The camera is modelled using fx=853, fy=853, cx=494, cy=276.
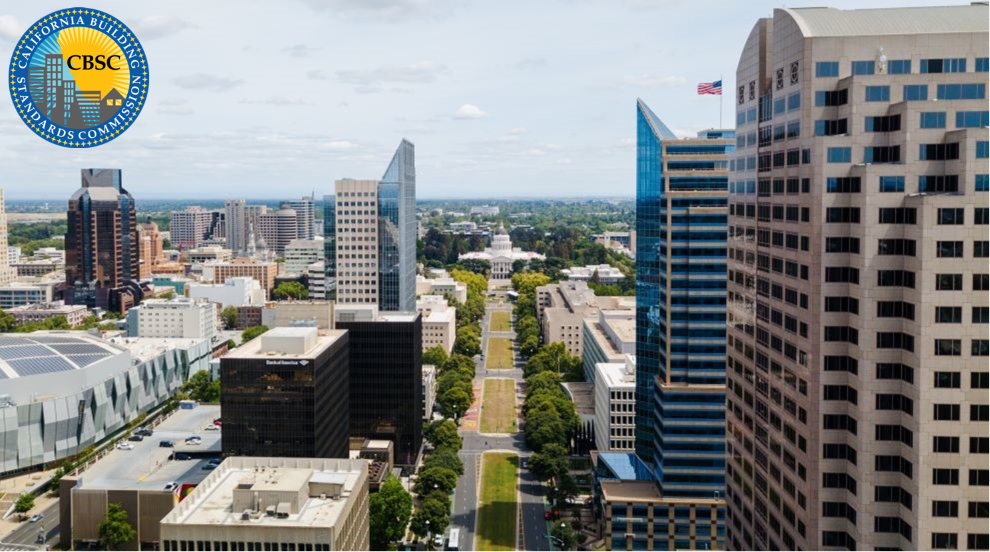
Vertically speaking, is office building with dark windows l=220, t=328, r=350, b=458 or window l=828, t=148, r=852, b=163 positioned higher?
window l=828, t=148, r=852, b=163

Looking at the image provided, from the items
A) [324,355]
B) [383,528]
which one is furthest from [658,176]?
[383,528]

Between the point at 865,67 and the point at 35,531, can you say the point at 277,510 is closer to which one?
the point at 865,67

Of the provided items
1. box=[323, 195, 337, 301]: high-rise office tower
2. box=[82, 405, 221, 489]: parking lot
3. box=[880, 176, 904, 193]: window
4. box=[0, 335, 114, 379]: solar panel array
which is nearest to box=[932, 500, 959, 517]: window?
box=[880, 176, 904, 193]: window

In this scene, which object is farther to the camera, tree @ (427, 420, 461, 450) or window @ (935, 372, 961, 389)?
tree @ (427, 420, 461, 450)

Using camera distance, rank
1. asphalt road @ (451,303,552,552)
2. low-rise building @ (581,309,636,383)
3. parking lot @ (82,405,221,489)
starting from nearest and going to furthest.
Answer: parking lot @ (82,405,221,489) → asphalt road @ (451,303,552,552) → low-rise building @ (581,309,636,383)

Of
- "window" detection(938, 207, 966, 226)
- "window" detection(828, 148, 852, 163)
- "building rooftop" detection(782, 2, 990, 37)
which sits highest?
"building rooftop" detection(782, 2, 990, 37)

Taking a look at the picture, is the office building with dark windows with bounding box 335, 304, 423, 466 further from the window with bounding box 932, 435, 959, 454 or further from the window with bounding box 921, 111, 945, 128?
the window with bounding box 932, 435, 959, 454

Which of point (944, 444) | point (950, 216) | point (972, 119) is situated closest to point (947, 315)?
point (950, 216)

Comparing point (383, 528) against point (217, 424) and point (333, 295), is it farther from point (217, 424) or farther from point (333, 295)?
point (333, 295)
